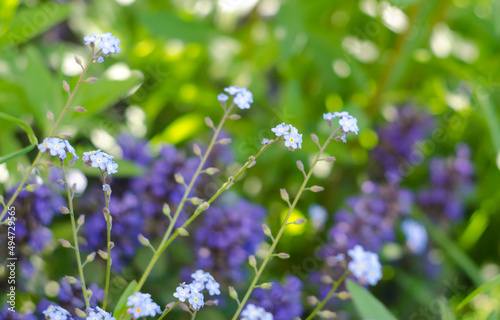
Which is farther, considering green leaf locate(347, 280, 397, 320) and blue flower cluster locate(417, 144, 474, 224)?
blue flower cluster locate(417, 144, 474, 224)

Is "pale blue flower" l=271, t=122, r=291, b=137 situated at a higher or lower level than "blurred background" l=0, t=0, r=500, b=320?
higher

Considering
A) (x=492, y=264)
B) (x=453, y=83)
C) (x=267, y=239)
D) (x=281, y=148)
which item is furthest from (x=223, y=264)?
(x=453, y=83)

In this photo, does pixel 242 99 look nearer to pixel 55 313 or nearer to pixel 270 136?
pixel 55 313

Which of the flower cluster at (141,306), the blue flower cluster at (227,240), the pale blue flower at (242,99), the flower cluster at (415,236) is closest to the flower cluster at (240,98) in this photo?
the pale blue flower at (242,99)

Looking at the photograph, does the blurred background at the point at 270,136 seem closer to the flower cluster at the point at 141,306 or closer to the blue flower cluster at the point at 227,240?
the blue flower cluster at the point at 227,240

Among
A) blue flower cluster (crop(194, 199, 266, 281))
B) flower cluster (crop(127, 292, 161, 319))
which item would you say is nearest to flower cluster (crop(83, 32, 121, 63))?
flower cluster (crop(127, 292, 161, 319))

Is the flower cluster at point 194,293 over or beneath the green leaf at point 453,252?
over

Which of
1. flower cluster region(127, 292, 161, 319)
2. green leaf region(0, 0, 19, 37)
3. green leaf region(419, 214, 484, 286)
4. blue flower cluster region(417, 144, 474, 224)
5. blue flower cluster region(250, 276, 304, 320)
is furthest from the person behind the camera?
blue flower cluster region(417, 144, 474, 224)

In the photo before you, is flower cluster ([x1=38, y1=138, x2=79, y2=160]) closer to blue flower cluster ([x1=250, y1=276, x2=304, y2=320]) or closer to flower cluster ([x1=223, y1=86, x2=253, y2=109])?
flower cluster ([x1=223, y1=86, x2=253, y2=109])
